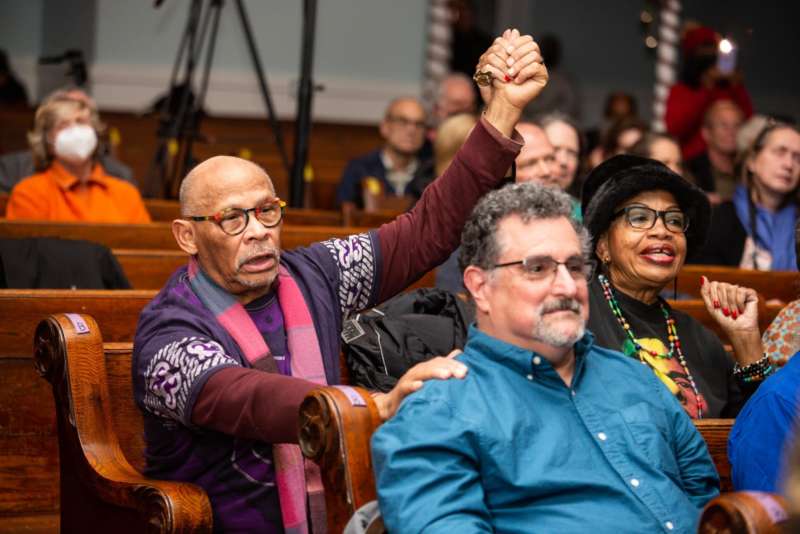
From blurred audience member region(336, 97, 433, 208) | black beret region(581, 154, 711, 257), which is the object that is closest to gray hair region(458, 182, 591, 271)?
black beret region(581, 154, 711, 257)

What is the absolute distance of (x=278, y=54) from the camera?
8.19 meters

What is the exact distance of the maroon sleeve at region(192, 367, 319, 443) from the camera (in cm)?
212

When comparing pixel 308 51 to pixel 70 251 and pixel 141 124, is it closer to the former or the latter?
pixel 70 251

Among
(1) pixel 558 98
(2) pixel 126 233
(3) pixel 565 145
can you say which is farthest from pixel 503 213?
(1) pixel 558 98

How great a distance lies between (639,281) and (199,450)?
1192mm

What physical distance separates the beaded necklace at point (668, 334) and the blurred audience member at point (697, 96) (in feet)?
12.1

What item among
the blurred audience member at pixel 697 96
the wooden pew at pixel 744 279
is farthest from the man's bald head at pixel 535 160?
the blurred audience member at pixel 697 96

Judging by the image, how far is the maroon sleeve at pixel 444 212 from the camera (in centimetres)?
264

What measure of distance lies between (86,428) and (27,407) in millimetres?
592

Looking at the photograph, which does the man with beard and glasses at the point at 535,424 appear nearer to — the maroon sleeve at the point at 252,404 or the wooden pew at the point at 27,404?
the maroon sleeve at the point at 252,404

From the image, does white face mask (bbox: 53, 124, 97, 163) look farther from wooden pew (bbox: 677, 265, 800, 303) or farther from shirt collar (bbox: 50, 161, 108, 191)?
wooden pew (bbox: 677, 265, 800, 303)

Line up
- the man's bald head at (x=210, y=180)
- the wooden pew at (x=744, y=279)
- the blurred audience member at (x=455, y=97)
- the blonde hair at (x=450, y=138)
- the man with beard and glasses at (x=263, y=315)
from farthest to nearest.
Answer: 1. the blurred audience member at (x=455, y=97)
2. the blonde hair at (x=450, y=138)
3. the wooden pew at (x=744, y=279)
4. the man's bald head at (x=210, y=180)
5. the man with beard and glasses at (x=263, y=315)

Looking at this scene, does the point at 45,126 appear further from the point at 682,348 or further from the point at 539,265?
the point at 539,265

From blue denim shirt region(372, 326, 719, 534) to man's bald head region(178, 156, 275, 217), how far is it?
676 mm
